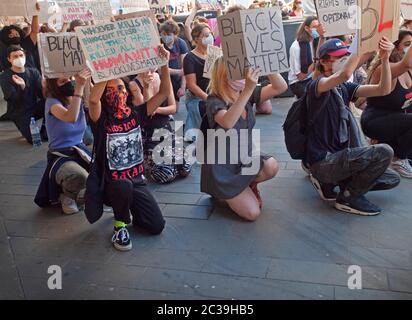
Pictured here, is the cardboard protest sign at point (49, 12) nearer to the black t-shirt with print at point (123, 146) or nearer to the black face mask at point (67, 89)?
the black face mask at point (67, 89)

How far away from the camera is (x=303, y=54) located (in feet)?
19.8

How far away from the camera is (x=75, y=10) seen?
6.26 meters

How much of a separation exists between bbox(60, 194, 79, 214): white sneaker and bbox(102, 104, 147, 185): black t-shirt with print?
0.86 meters

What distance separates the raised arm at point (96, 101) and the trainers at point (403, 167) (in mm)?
3086

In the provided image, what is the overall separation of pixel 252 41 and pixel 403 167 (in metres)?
2.31

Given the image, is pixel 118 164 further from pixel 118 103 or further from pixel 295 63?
pixel 295 63

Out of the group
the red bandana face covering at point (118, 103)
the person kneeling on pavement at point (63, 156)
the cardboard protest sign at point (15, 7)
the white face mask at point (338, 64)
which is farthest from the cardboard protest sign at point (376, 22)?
the cardboard protest sign at point (15, 7)

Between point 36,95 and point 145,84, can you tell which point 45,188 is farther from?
point 36,95

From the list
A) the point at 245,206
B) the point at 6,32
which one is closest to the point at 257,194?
the point at 245,206

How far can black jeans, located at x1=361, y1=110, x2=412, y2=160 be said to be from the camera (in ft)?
14.8

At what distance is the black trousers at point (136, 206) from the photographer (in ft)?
11.1

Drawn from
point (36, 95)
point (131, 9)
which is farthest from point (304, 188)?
point (36, 95)

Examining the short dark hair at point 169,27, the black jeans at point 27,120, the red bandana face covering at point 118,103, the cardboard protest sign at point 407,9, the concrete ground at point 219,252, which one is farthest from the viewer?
the short dark hair at point 169,27
